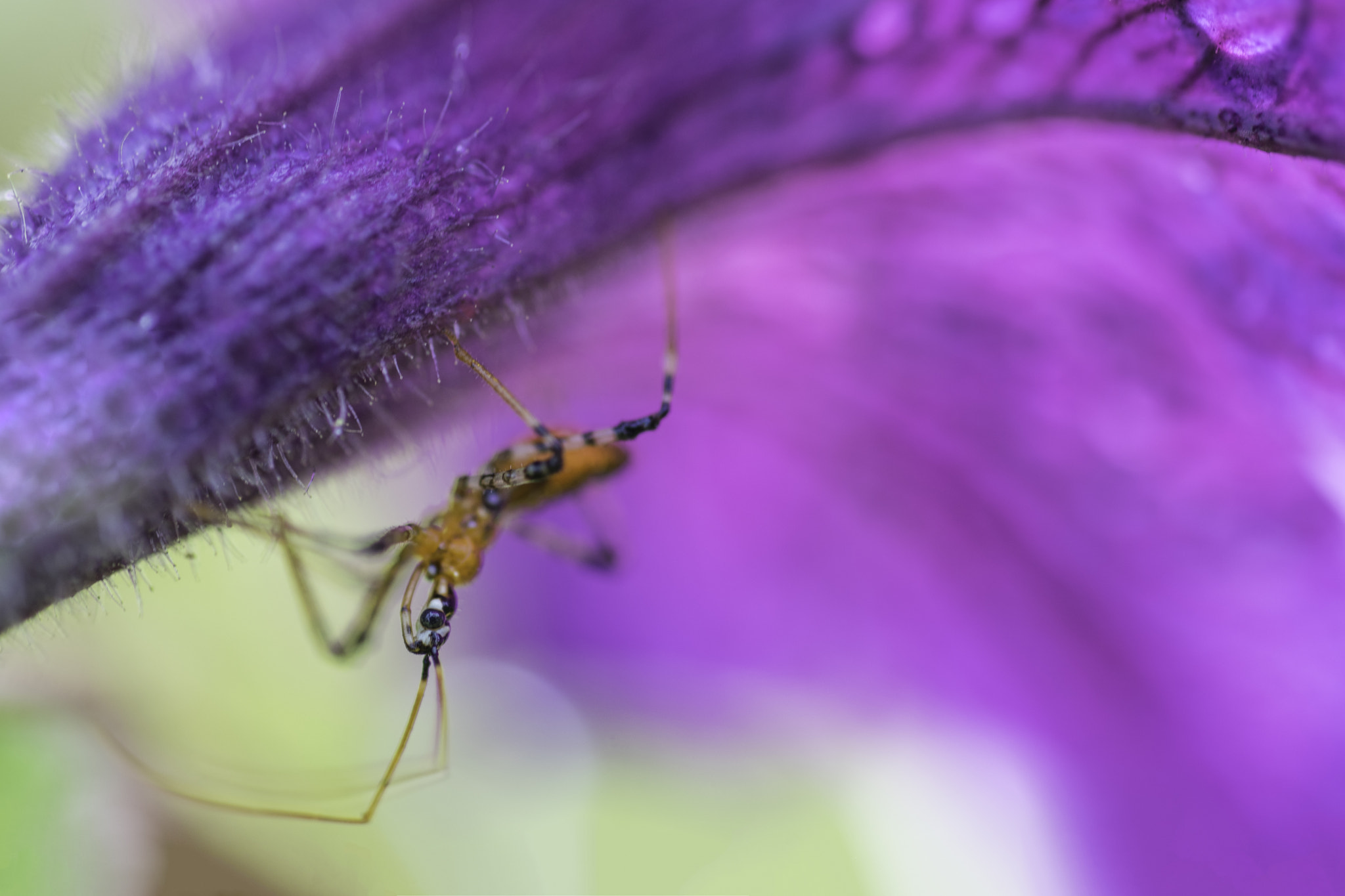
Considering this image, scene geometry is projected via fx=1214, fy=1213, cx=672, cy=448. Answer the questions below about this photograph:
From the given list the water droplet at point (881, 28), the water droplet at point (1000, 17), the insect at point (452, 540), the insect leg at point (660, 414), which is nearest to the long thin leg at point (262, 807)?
the insect at point (452, 540)

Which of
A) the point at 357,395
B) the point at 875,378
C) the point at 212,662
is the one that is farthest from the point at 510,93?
the point at 212,662

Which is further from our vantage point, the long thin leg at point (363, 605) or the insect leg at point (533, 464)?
the long thin leg at point (363, 605)

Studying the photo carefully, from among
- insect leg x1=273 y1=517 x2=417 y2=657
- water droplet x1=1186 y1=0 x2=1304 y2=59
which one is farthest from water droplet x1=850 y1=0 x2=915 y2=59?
insect leg x1=273 y1=517 x2=417 y2=657

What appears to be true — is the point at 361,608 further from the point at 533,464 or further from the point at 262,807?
Answer: the point at 533,464

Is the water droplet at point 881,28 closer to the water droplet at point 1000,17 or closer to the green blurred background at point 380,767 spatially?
the water droplet at point 1000,17

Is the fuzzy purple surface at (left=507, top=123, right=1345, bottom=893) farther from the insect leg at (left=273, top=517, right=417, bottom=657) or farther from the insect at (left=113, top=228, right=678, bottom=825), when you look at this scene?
the insect leg at (left=273, top=517, right=417, bottom=657)

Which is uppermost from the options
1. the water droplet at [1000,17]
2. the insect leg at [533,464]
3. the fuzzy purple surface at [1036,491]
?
the insect leg at [533,464]

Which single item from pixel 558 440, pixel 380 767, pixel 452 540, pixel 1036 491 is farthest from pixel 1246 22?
pixel 380 767
